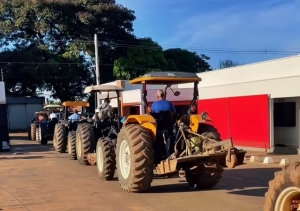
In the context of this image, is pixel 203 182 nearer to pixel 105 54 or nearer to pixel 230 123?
pixel 230 123

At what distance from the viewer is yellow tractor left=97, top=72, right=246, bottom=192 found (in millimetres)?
8828

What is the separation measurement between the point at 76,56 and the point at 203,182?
29.5 metres

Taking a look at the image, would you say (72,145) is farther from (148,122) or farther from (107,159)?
(148,122)

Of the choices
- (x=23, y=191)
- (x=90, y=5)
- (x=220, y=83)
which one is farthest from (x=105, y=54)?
(x=23, y=191)

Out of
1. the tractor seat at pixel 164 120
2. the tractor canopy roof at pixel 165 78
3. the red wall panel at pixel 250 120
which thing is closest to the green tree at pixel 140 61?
the red wall panel at pixel 250 120

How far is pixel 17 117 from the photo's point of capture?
43969 mm

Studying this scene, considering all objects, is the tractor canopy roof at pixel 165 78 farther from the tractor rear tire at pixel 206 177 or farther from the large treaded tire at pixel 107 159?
the large treaded tire at pixel 107 159

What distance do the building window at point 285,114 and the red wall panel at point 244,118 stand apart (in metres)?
1.36

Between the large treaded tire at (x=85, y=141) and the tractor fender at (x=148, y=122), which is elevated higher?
the tractor fender at (x=148, y=122)

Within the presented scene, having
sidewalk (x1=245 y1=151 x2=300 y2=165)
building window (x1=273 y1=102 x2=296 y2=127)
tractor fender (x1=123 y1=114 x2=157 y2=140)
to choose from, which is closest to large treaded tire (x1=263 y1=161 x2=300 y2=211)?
tractor fender (x1=123 y1=114 x2=157 y2=140)

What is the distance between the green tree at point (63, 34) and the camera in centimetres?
3791

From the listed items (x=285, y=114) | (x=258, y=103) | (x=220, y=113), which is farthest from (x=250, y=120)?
(x=220, y=113)

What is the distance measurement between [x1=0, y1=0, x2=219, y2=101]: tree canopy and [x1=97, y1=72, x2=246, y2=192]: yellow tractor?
91.0 feet

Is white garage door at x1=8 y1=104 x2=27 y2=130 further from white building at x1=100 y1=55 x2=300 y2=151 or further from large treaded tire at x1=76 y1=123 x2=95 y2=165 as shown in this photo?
large treaded tire at x1=76 y1=123 x2=95 y2=165
